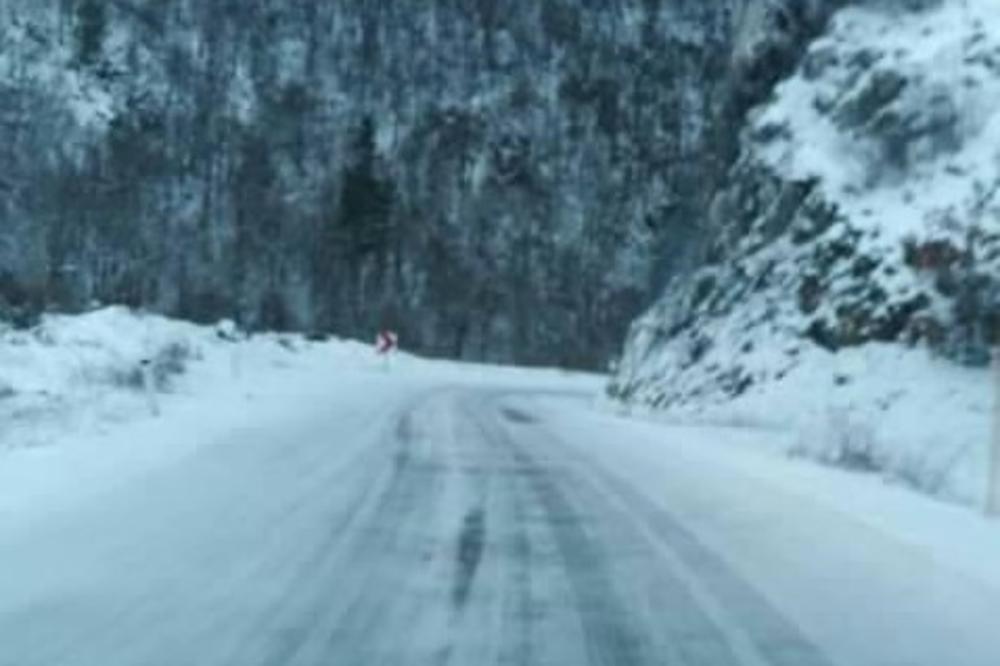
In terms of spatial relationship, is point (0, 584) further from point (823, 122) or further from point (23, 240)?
point (23, 240)

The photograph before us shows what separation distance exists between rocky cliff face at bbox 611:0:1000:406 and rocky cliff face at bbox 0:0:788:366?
52365 mm

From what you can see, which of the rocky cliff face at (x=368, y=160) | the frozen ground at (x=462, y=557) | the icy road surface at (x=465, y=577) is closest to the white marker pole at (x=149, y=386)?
the frozen ground at (x=462, y=557)

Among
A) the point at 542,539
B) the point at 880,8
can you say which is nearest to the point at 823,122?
the point at 880,8

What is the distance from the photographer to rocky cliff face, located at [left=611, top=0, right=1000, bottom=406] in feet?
80.5

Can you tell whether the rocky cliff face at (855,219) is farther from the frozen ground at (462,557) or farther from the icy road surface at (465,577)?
the icy road surface at (465,577)

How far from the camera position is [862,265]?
27.5 meters

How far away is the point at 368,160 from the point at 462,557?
8195 cm

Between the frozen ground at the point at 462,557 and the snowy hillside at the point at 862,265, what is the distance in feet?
9.56

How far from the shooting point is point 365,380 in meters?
45.0

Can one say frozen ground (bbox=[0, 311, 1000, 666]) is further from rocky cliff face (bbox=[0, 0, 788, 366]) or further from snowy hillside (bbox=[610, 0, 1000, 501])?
rocky cliff face (bbox=[0, 0, 788, 366])

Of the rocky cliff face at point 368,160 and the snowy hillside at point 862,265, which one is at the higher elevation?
the rocky cliff face at point 368,160

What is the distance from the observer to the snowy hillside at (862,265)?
21750 millimetres

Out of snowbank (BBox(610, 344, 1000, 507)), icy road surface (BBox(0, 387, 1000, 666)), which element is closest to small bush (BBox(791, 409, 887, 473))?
snowbank (BBox(610, 344, 1000, 507))

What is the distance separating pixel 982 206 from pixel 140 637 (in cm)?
1856
